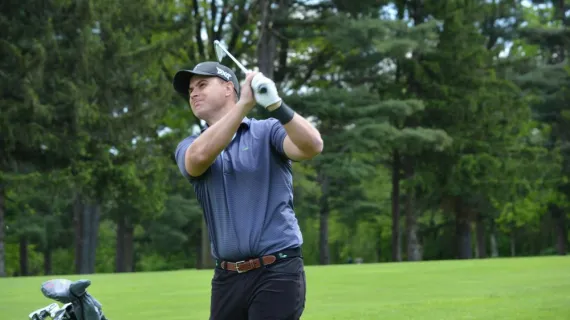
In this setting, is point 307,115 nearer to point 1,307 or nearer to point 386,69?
point 386,69

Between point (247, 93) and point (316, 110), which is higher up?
point (316, 110)

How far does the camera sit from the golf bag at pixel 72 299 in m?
4.98

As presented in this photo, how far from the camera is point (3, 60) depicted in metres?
28.8

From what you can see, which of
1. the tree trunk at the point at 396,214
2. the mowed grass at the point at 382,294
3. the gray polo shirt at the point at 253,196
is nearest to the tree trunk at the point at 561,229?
the tree trunk at the point at 396,214

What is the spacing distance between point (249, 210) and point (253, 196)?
0.06m

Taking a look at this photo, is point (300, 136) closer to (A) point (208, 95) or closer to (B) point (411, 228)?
(A) point (208, 95)

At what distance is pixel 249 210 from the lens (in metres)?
4.37

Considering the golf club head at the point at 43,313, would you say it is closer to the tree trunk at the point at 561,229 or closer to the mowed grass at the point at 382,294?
the mowed grass at the point at 382,294

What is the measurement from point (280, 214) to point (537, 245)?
192 ft

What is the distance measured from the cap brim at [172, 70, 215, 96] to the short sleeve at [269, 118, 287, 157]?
38 centimetres

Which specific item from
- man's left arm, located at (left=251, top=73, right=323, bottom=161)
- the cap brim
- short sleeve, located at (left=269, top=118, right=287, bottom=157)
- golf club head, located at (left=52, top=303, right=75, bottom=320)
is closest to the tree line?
golf club head, located at (left=52, top=303, right=75, bottom=320)

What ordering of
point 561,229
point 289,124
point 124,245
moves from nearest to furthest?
point 289,124, point 124,245, point 561,229

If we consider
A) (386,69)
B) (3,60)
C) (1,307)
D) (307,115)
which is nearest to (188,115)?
(307,115)

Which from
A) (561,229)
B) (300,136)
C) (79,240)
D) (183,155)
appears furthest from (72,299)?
(561,229)
